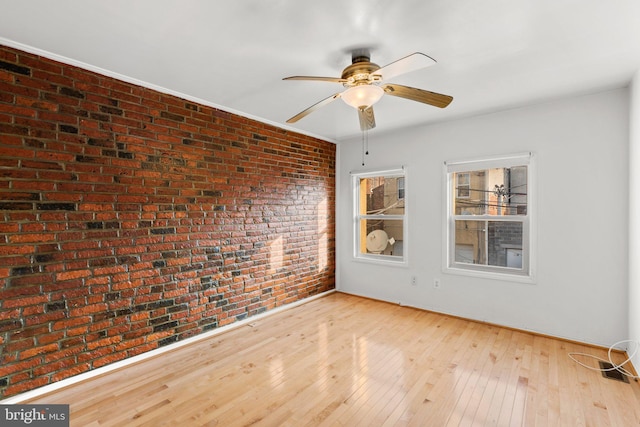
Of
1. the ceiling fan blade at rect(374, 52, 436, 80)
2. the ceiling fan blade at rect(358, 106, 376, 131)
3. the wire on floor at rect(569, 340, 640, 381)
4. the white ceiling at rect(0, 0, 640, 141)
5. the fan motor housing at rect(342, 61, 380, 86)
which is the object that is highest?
the white ceiling at rect(0, 0, 640, 141)

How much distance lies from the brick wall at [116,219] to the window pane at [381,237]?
1.53m

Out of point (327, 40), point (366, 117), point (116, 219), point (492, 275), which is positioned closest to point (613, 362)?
point (492, 275)

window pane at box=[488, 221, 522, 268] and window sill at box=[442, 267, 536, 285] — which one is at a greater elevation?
window pane at box=[488, 221, 522, 268]

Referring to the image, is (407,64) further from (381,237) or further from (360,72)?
(381,237)

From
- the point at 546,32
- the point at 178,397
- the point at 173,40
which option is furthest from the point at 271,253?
the point at 546,32

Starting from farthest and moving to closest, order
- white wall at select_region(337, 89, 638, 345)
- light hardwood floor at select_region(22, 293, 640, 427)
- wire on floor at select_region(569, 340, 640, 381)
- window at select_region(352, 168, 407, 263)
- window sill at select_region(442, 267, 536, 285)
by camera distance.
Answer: window at select_region(352, 168, 407, 263) → window sill at select_region(442, 267, 536, 285) → white wall at select_region(337, 89, 638, 345) → wire on floor at select_region(569, 340, 640, 381) → light hardwood floor at select_region(22, 293, 640, 427)

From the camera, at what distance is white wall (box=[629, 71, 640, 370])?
2.34 metres

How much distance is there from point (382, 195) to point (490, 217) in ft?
4.86

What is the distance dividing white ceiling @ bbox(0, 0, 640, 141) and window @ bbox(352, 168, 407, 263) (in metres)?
1.72

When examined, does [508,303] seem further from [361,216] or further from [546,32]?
[546,32]

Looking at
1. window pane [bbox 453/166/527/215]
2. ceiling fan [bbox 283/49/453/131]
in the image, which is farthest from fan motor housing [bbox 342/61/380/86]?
window pane [bbox 453/166/527/215]

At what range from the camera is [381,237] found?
458cm

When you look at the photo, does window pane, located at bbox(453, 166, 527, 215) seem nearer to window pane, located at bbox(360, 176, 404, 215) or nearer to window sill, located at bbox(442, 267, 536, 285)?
window sill, located at bbox(442, 267, 536, 285)

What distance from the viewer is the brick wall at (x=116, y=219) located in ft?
6.72
